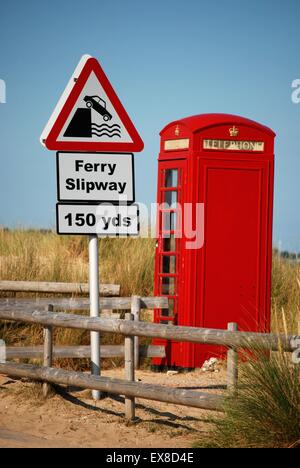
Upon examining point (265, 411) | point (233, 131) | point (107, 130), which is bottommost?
point (265, 411)

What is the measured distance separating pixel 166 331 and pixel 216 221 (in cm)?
316

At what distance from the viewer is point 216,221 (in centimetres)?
1044

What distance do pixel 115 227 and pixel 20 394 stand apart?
213 centimetres

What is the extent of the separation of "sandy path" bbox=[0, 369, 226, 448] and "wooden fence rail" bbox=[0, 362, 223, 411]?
197 mm

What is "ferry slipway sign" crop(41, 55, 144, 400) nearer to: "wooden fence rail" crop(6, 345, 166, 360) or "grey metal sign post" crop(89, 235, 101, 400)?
"grey metal sign post" crop(89, 235, 101, 400)

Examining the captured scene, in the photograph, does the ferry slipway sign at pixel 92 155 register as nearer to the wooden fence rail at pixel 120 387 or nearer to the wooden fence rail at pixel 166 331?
the wooden fence rail at pixel 166 331

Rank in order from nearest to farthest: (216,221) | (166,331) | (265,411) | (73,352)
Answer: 1. (265,411)
2. (166,331)
3. (73,352)
4. (216,221)

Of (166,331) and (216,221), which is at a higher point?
(216,221)

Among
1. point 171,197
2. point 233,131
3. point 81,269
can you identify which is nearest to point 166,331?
point 171,197

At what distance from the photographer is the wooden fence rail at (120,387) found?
685 centimetres

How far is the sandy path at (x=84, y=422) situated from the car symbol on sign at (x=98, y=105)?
269cm

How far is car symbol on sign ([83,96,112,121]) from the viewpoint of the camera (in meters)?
7.67

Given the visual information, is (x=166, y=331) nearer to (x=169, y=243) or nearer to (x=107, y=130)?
(x=107, y=130)
